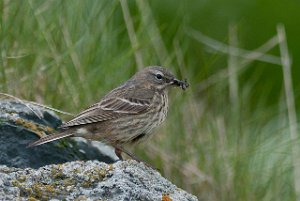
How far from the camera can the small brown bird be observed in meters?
7.43

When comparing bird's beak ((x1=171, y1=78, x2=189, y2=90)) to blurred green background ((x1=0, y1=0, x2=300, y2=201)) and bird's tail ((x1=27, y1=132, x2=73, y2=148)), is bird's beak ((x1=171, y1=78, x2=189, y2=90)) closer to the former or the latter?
blurred green background ((x1=0, y1=0, x2=300, y2=201))

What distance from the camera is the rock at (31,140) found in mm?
6160

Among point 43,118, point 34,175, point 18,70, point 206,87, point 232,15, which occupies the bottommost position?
point 34,175

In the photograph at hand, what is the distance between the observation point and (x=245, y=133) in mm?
8562

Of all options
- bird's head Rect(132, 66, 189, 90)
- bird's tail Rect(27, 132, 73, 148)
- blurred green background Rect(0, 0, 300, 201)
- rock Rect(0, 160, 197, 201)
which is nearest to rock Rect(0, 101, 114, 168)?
bird's tail Rect(27, 132, 73, 148)

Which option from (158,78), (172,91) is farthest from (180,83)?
(172,91)

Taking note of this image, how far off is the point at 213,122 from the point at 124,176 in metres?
3.31

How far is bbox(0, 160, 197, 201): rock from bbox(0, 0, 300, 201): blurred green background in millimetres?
2335

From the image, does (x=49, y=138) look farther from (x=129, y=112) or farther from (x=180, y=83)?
(x=180, y=83)

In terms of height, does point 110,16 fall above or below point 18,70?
above

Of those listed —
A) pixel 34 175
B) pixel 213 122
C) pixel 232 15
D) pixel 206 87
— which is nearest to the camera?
pixel 34 175

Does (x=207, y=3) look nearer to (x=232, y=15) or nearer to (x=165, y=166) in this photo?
(x=232, y=15)

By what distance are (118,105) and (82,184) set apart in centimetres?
282

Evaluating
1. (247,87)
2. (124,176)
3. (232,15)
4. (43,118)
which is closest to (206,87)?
(247,87)
